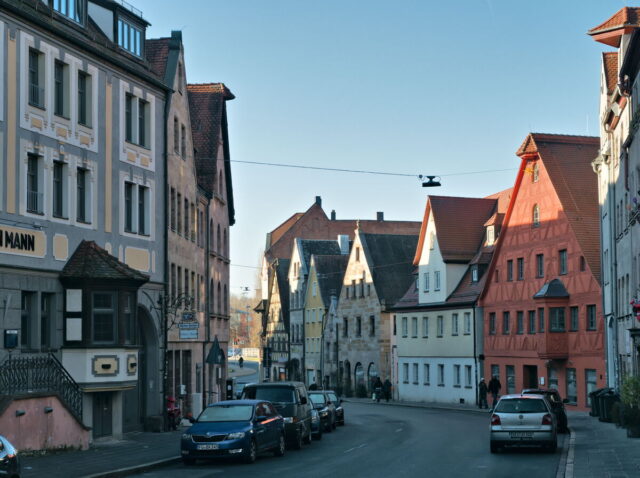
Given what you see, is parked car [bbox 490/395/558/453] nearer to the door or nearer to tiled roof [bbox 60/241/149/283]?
tiled roof [bbox 60/241/149/283]

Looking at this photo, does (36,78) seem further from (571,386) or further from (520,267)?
(520,267)

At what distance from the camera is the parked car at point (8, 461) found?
17.0 metres

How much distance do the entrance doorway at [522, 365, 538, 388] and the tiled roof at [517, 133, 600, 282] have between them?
8.07 m

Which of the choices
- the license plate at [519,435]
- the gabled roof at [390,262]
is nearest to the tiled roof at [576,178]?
the gabled roof at [390,262]

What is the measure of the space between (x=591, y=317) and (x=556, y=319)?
268 centimetres

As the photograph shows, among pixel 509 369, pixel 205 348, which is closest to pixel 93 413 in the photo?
pixel 205 348

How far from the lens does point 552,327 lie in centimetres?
5859

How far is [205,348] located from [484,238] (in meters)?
28.4

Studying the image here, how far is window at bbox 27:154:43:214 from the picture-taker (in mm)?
29859

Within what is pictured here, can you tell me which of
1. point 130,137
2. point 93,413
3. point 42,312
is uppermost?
point 130,137

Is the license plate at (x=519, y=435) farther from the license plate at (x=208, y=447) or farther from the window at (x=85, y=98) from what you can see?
the window at (x=85, y=98)

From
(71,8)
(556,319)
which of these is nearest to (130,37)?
(71,8)

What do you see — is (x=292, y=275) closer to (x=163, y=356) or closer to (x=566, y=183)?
(x=566, y=183)

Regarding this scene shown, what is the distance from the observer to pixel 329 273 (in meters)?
97.6
